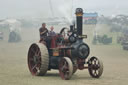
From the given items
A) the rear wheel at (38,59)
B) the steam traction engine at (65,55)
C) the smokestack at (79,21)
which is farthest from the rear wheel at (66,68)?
the smokestack at (79,21)

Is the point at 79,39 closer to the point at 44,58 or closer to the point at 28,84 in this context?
the point at 44,58

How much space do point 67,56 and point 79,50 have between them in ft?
2.43

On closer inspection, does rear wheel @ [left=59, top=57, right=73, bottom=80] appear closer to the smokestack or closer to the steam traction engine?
the steam traction engine

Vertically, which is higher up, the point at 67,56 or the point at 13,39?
the point at 67,56

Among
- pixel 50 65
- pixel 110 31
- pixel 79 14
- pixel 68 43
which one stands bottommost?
pixel 110 31

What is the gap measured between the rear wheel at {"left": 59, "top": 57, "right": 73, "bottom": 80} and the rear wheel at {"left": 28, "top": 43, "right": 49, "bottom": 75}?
2.36 ft

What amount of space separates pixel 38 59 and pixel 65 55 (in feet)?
3.56

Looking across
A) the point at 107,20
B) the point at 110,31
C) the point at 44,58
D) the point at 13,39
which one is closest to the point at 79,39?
Answer: the point at 44,58

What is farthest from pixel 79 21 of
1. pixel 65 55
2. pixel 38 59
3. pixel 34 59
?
pixel 34 59

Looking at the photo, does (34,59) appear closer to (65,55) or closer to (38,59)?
(38,59)

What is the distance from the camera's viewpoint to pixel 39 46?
40.7 ft

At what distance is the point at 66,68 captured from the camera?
11.4 meters

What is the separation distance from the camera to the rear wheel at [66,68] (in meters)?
11.0

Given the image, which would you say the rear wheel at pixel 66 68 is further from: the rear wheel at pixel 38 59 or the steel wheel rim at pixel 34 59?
the steel wheel rim at pixel 34 59
